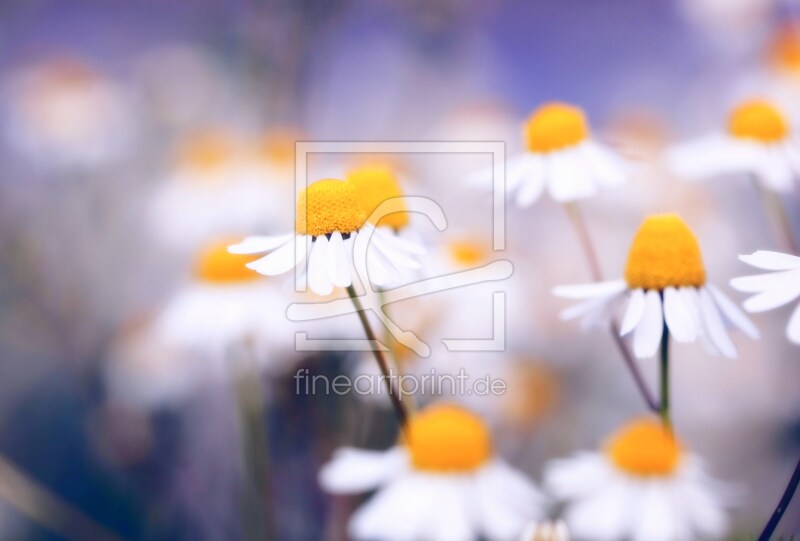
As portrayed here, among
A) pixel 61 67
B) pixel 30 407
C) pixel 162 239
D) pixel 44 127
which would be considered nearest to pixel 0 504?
pixel 30 407

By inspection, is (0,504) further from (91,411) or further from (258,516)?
(258,516)

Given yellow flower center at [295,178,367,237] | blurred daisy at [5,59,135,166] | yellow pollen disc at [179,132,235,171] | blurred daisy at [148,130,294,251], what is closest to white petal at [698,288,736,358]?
yellow flower center at [295,178,367,237]

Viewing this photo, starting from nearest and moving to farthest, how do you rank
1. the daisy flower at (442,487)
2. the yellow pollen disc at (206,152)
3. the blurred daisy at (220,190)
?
the daisy flower at (442,487), the blurred daisy at (220,190), the yellow pollen disc at (206,152)

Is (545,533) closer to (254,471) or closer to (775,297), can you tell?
(775,297)

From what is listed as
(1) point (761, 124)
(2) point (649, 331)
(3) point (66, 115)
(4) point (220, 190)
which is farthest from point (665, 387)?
(3) point (66, 115)

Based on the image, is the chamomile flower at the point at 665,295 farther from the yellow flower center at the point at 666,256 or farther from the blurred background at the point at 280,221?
the blurred background at the point at 280,221

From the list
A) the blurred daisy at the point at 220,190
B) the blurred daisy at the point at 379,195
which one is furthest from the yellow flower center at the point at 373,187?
the blurred daisy at the point at 220,190
